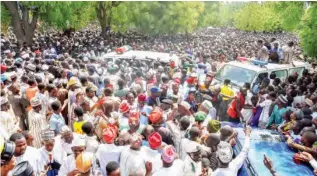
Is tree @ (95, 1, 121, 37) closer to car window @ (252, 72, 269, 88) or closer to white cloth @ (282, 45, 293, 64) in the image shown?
white cloth @ (282, 45, 293, 64)

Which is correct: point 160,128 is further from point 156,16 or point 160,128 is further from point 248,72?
point 156,16

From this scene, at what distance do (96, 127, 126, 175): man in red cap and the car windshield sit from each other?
5.45 m

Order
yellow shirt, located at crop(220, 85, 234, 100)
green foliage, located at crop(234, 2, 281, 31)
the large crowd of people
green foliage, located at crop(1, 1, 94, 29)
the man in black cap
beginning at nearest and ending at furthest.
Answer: the man in black cap, the large crowd of people, yellow shirt, located at crop(220, 85, 234, 100), green foliage, located at crop(1, 1, 94, 29), green foliage, located at crop(234, 2, 281, 31)

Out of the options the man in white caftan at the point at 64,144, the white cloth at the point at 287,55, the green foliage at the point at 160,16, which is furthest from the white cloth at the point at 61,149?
the green foliage at the point at 160,16

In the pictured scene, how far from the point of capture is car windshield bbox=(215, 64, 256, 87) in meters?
9.59

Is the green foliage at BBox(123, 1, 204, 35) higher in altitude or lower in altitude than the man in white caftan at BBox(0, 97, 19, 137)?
higher

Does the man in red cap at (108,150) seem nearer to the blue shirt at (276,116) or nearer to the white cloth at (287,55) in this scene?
the blue shirt at (276,116)

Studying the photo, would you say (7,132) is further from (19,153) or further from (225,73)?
(225,73)

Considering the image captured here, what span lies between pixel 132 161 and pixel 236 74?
609 centimetres

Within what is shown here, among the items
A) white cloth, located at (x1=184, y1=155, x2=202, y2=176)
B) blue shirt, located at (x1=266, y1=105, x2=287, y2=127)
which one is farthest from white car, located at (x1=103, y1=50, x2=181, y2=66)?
white cloth, located at (x1=184, y1=155, x2=202, y2=176)

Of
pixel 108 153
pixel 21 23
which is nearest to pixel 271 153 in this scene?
pixel 108 153

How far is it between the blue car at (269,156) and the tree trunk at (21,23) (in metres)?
16.5

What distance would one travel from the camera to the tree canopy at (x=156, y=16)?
12703 mm

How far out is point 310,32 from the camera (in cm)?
1073
